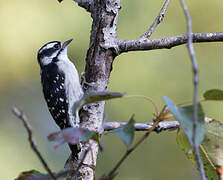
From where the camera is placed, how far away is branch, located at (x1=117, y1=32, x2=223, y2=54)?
2.52 m

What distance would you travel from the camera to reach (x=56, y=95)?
4133mm

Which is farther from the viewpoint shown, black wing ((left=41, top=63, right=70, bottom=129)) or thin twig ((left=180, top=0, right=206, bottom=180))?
black wing ((left=41, top=63, right=70, bottom=129))

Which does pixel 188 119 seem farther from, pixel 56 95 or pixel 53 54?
pixel 53 54

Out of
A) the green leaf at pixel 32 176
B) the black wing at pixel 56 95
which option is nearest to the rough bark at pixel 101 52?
the green leaf at pixel 32 176

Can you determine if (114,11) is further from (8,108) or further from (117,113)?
(8,108)

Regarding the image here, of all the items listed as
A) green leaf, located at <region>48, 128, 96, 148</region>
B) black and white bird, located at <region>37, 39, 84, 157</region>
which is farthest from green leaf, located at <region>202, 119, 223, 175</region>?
black and white bird, located at <region>37, 39, 84, 157</region>

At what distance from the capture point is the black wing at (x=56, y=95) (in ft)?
13.4

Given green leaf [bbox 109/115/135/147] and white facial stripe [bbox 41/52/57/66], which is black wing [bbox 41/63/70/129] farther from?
green leaf [bbox 109/115/135/147]

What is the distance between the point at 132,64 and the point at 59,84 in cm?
79

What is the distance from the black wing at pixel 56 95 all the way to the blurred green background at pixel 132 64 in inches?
20.5

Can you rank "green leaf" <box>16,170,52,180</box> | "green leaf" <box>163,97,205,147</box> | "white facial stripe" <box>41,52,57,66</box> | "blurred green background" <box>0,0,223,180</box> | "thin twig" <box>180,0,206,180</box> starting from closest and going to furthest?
"thin twig" <box>180,0,206,180</box>, "green leaf" <box>163,97,205,147</box>, "green leaf" <box>16,170,52,180</box>, "blurred green background" <box>0,0,223,180</box>, "white facial stripe" <box>41,52,57,66</box>

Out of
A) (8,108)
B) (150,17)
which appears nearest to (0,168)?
(8,108)

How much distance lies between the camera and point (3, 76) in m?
5.75

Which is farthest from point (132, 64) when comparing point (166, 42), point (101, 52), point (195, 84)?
point (195, 84)
